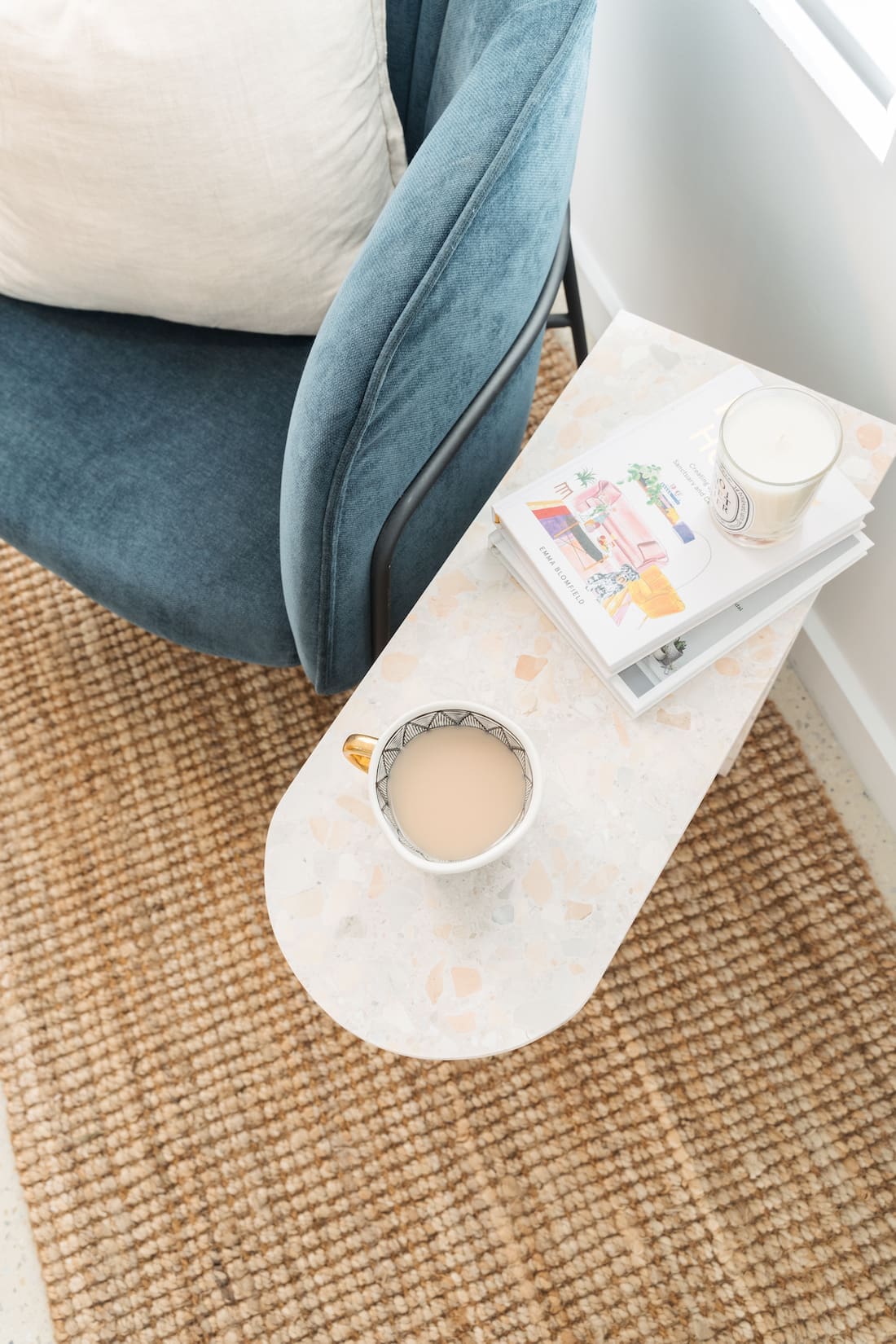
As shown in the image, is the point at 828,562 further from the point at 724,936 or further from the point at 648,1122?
the point at 648,1122

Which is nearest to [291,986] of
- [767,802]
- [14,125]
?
[767,802]

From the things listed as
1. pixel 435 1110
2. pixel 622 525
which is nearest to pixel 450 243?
pixel 622 525

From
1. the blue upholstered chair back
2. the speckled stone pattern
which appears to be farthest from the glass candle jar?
the speckled stone pattern

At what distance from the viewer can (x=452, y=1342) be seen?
3.62 feet

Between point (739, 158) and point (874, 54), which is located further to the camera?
point (739, 158)

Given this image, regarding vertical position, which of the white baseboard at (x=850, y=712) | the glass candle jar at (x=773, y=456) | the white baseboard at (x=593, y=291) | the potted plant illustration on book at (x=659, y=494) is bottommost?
the white baseboard at (x=850, y=712)

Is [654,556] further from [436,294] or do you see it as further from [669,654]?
[436,294]

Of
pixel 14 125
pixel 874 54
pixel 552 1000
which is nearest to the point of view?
pixel 552 1000

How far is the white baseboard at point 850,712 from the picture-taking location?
1.22 meters

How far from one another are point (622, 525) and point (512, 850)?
270mm

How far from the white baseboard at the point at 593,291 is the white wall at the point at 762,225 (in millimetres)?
41

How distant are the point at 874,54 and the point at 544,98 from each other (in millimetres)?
286

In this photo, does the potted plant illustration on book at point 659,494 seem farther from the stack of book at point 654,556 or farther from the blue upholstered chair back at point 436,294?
the blue upholstered chair back at point 436,294

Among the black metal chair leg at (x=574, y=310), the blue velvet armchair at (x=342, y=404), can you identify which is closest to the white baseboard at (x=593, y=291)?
the black metal chair leg at (x=574, y=310)
